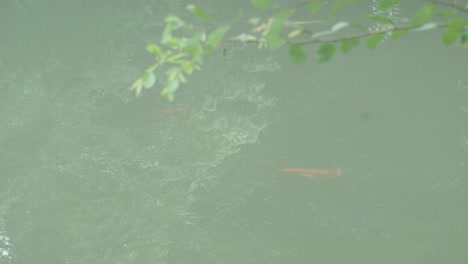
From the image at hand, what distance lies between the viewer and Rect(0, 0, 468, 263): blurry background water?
2.84 m

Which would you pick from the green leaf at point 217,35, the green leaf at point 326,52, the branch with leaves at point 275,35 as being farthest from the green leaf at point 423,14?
the green leaf at point 217,35

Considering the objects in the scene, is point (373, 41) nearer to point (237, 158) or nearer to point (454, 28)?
point (454, 28)

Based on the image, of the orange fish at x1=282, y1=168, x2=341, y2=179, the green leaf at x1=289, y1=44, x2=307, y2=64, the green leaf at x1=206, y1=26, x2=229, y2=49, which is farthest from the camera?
the orange fish at x1=282, y1=168, x2=341, y2=179

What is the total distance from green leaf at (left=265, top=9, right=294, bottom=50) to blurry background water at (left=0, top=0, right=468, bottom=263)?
190cm

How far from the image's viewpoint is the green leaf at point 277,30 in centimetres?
88

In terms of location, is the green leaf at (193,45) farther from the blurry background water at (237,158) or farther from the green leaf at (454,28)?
the blurry background water at (237,158)

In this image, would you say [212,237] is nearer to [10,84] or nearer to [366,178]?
[366,178]

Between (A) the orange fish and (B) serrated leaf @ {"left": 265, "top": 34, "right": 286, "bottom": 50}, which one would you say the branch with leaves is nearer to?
(B) serrated leaf @ {"left": 265, "top": 34, "right": 286, "bottom": 50}

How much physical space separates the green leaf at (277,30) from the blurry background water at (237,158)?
75.0 inches

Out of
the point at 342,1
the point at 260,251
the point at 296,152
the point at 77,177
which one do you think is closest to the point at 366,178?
the point at 296,152

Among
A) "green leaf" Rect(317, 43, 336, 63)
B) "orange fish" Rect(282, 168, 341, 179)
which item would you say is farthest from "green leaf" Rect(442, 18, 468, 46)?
"orange fish" Rect(282, 168, 341, 179)

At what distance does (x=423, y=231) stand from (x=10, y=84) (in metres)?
2.85

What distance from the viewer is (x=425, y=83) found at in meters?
4.05

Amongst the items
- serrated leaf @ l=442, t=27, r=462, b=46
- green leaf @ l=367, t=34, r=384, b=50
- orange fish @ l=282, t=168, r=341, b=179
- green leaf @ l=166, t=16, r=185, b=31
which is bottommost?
orange fish @ l=282, t=168, r=341, b=179
